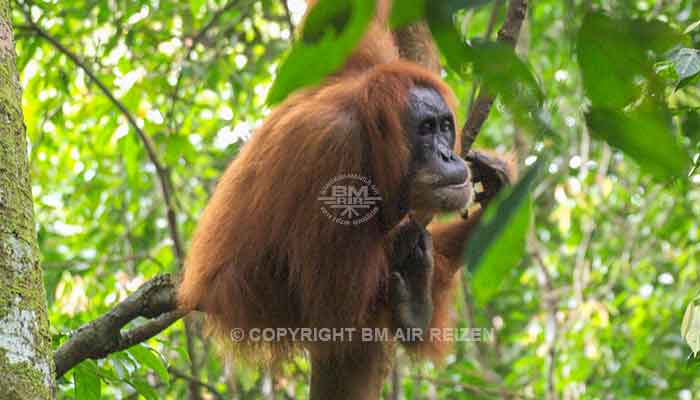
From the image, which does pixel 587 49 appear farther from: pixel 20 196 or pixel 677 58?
pixel 20 196

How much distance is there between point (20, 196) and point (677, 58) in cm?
160

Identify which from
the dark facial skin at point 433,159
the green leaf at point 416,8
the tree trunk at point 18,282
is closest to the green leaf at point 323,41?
the green leaf at point 416,8

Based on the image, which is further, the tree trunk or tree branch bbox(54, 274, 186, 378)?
tree branch bbox(54, 274, 186, 378)

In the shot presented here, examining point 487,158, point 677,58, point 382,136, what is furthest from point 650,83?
point 487,158

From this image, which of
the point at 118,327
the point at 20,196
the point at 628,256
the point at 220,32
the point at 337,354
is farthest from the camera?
the point at 628,256

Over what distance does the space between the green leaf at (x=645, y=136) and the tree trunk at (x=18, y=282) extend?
140cm

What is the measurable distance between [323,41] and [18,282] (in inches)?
55.1

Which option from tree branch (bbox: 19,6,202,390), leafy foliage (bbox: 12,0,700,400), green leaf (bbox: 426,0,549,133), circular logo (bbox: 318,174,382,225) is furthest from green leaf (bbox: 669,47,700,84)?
tree branch (bbox: 19,6,202,390)

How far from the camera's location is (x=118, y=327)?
300cm

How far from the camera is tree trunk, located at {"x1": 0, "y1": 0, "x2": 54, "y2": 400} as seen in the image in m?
1.77

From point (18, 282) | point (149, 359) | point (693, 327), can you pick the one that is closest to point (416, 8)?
point (18, 282)

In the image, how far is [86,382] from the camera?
2.70 metres

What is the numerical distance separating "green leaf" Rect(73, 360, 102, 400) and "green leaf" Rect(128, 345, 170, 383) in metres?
0.22

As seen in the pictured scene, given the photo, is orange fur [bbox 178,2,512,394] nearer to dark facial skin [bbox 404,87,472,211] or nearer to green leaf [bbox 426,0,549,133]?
dark facial skin [bbox 404,87,472,211]
